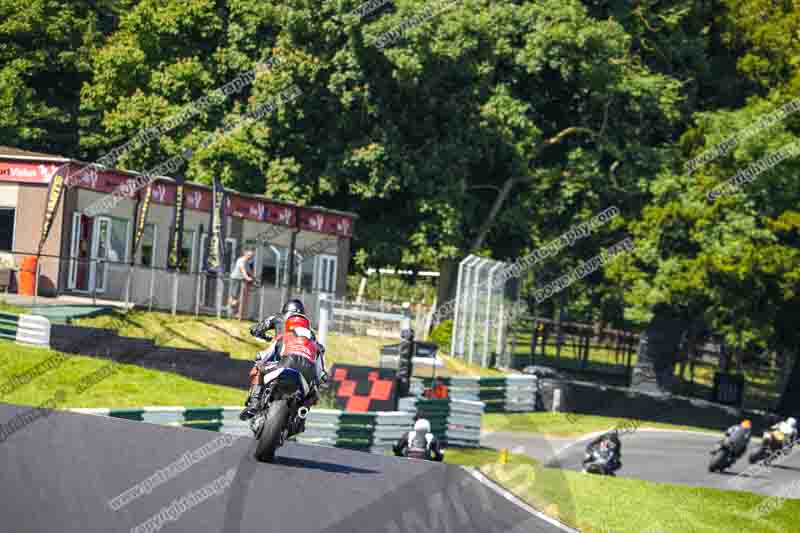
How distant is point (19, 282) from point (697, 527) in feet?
59.0

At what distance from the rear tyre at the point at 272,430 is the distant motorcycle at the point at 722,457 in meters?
17.8

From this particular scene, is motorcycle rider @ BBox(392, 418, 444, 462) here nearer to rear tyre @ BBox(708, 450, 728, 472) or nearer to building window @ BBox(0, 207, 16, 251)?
rear tyre @ BBox(708, 450, 728, 472)

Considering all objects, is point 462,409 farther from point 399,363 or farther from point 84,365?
point 84,365

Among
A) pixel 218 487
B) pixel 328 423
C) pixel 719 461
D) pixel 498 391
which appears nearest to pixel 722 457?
pixel 719 461

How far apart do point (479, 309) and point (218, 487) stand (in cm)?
2781

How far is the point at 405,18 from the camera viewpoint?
1602 inches

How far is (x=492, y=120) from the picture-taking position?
142 ft

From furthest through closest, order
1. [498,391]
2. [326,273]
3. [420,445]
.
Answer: [326,273] → [498,391] → [420,445]

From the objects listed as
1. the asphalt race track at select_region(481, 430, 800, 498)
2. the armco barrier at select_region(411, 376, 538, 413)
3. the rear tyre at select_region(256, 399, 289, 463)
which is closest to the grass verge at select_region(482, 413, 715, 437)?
the armco barrier at select_region(411, 376, 538, 413)

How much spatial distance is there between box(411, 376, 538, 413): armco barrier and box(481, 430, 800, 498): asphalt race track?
193 centimetres

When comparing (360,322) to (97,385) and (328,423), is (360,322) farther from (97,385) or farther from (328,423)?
(97,385)

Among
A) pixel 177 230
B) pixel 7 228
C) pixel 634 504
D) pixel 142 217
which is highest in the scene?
pixel 142 217

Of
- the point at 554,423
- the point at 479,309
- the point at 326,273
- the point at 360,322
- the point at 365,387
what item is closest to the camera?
the point at 365,387

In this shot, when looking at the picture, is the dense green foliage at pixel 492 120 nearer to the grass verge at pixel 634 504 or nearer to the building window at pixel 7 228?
the building window at pixel 7 228
